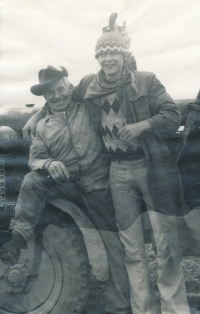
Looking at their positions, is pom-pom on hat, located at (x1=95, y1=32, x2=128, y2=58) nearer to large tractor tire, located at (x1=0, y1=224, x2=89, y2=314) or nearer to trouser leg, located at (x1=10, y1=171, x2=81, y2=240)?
trouser leg, located at (x1=10, y1=171, x2=81, y2=240)

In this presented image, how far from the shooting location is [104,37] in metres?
2.24

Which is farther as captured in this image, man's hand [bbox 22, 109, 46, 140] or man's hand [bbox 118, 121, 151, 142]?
man's hand [bbox 22, 109, 46, 140]

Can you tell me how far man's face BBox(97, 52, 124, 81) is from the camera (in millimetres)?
2230

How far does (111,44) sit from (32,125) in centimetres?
51

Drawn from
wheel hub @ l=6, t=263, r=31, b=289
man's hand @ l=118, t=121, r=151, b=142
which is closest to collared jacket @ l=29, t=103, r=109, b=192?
man's hand @ l=118, t=121, r=151, b=142

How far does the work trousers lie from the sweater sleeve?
0.37 m

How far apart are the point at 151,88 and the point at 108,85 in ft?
0.62

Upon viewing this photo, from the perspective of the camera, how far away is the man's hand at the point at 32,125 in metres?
2.31

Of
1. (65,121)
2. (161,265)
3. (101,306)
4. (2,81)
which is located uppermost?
(2,81)

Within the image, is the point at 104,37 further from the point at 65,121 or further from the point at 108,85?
the point at 65,121

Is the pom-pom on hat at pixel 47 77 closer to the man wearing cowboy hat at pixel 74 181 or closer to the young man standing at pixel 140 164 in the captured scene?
the man wearing cowboy hat at pixel 74 181

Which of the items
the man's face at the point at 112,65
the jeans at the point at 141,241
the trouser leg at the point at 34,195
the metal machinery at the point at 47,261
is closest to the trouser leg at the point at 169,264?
the jeans at the point at 141,241

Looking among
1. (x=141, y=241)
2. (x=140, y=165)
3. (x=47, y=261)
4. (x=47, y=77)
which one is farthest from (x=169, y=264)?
(x=47, y=77)

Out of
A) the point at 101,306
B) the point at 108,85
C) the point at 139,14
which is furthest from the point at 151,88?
the point at 101,306
